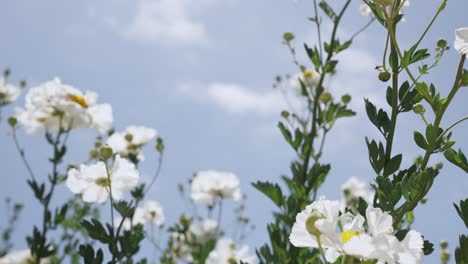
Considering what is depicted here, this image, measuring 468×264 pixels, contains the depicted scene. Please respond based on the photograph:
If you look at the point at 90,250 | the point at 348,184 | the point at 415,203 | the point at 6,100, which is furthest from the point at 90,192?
the point at 348,184

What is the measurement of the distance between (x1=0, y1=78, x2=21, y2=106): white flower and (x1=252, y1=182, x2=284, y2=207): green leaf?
2.80 m

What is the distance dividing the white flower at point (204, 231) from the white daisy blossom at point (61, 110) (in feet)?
6.52

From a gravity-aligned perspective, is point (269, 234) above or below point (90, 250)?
above

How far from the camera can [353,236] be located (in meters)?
0.76

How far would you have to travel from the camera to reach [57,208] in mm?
2584

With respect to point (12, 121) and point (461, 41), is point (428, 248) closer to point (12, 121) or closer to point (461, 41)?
point (461, 41)

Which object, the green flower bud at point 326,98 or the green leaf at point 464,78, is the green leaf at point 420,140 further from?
the green flower bud at point 326,98

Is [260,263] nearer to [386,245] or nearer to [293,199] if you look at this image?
[293,199]

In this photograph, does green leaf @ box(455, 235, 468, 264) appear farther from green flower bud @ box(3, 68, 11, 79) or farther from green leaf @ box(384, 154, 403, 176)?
green flower bud @ box(3, 68, 11, 79)

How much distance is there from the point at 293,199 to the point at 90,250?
0.79 meters

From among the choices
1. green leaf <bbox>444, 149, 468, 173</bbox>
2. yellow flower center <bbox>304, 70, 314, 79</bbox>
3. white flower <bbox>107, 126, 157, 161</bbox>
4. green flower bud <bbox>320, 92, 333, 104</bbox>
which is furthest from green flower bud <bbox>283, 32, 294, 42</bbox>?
green leaf <bbox>444, 149, 468, 173</bbox>

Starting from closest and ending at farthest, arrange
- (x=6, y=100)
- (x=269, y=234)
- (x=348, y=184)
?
Result: 1. (x=269, y=234)
2. (x=6, y=100)
3. (x=348, y=184)

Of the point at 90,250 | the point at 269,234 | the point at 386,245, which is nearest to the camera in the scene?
the point at 386,245

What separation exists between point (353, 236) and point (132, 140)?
2094 mm
